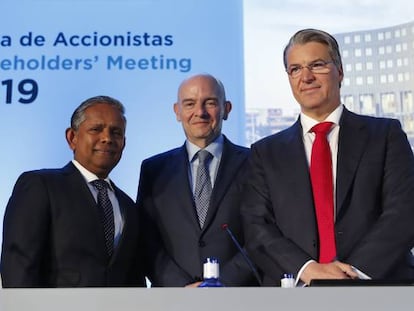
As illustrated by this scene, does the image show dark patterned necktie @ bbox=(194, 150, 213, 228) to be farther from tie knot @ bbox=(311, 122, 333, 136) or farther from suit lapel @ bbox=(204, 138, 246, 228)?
tie knot @ bbox=(311, 122, 333, 136)

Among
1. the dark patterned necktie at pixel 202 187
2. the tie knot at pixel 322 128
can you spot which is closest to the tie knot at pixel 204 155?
the dark patterned necktie at pixel 202 187

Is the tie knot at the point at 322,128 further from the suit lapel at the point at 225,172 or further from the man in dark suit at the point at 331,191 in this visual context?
the suit lapel at the point at 225,172

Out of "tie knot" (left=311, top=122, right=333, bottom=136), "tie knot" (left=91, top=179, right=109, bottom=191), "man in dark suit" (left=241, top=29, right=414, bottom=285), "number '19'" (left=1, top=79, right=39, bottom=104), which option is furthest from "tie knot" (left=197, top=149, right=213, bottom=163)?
"number '19'" (left=1, top=79, right=39, bottom=104)

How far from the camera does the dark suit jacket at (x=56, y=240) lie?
2.78 m

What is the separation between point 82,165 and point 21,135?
1050 mm

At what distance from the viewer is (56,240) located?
9.27ft

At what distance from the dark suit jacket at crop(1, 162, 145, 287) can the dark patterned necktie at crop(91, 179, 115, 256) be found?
1.5 inches

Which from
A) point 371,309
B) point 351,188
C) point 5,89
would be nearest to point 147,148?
point 5,89

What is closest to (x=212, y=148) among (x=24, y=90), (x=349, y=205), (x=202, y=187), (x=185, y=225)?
(x=202, y=187)

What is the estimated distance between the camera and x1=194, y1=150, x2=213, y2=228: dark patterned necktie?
3164mm

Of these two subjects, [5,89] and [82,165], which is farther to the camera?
[5,89]

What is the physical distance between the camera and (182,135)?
3.93 m

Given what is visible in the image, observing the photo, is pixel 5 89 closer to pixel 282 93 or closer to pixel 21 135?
pixel 21 135

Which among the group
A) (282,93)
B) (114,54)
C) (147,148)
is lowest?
(147,148)
